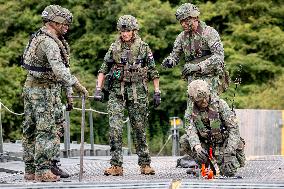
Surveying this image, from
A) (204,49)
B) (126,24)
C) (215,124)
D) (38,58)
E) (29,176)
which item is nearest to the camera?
(215,124)

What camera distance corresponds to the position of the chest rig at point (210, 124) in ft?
33.3

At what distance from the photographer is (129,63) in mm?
11188

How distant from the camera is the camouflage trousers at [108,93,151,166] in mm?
11242

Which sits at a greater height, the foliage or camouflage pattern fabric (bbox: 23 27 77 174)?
the foliage

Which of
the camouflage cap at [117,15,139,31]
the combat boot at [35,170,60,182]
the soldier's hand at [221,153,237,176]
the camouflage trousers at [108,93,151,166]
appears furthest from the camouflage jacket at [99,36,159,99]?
the soldier's hand at [221,153,237,176]

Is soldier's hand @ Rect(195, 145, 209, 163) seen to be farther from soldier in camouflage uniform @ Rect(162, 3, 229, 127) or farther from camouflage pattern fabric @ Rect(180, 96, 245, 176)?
soldier in camouflage uniform @ Rect(162, 3, 229, 127)

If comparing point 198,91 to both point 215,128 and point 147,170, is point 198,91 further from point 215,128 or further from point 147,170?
point 147,170

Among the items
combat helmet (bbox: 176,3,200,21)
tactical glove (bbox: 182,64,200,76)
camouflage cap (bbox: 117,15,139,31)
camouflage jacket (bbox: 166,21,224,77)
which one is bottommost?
tactical glove (bbox: 182,64,200,76)

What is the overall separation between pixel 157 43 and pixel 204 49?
53.2 ft

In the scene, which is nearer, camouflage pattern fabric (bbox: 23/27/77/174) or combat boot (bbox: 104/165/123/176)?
camouflage pattern fabric (bbox: 23/27/77/174)

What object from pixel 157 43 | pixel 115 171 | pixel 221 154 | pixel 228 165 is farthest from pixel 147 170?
pixel 157 43

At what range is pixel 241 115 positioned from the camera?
18141 mm

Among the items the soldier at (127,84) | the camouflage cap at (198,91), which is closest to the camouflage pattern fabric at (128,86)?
the soldier at (127,84)

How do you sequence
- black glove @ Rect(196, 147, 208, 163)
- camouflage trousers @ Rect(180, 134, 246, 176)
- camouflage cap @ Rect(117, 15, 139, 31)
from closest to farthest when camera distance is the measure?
1. black glove @ Rect(196, 147, 208, 163)
2. camouflage trousers @ Rect(180, 134, 246, 176)
3. camouflage cap @ Rect(117, 15, 139, 31)
